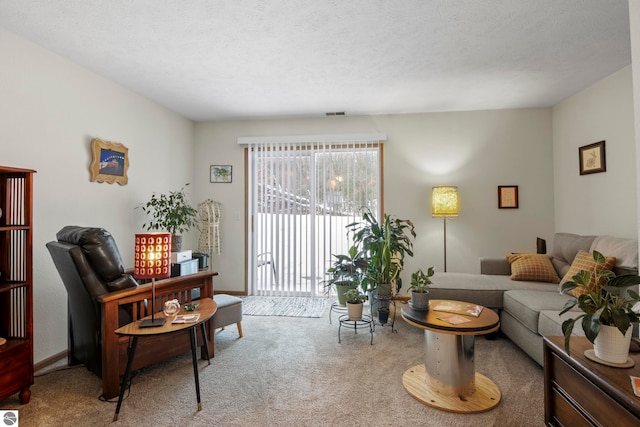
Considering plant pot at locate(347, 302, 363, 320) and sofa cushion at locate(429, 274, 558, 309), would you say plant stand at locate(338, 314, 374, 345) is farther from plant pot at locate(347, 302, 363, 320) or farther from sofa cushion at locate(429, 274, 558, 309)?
sofa cushion at locate(429, 274, 558, 309)

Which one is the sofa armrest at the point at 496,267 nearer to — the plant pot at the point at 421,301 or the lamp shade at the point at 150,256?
the plant pot at the point at 421,301

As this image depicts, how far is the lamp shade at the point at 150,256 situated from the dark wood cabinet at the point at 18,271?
831 mm

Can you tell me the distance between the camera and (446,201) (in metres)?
4.07

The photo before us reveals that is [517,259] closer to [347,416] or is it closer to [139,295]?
[347,416]

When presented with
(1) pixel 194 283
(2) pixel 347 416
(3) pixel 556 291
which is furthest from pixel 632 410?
(1) pixel 194 283

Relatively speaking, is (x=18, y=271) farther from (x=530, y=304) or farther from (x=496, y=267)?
(x=496, y=267)

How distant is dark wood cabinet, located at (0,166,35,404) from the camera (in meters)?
2.03

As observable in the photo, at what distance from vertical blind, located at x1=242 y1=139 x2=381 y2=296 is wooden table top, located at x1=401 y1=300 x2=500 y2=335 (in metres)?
2.32

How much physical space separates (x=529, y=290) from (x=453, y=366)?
1.45 metres

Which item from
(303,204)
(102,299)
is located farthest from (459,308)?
(303,204)

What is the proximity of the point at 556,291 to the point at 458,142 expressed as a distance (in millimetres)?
2264

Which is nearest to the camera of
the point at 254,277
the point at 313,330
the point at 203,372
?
the point at 203,372

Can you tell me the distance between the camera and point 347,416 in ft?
6.37

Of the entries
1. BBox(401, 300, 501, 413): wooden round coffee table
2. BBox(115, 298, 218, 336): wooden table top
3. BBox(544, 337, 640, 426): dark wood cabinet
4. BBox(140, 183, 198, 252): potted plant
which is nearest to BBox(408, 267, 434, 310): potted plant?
BBox(401, 300, 501, 413): wooden round coffee table
